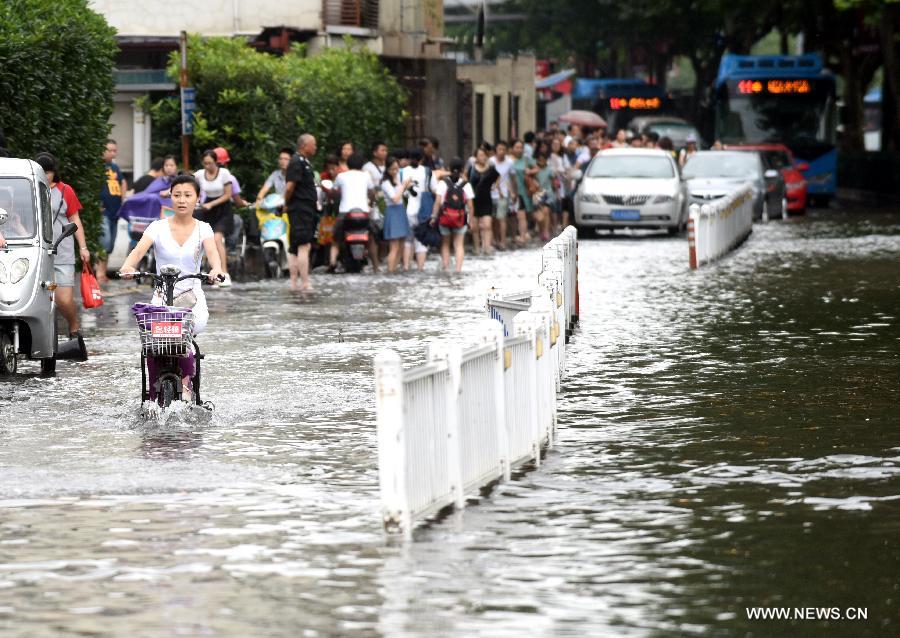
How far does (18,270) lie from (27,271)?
66 mm

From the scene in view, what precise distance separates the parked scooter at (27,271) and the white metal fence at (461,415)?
4.67 meters

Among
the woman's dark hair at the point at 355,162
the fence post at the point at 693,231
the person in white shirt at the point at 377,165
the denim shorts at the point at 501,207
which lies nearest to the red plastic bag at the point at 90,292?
the woman's dark hair at the point at 355,162

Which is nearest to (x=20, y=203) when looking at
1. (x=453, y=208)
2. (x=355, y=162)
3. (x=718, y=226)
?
(x=355, y=162)

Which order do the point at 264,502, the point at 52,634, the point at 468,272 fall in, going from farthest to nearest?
the point at 468,272
the point at 264,502
the point at 52,634

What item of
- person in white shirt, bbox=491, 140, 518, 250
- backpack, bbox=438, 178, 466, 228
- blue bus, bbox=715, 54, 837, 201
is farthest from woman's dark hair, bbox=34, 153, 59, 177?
blue bus, bbox=715, 54, 837, 201

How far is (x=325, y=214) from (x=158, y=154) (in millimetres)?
3291

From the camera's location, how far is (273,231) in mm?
26562

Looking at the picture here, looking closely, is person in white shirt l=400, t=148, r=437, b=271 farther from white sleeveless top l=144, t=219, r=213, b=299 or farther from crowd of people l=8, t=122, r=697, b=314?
white sleeveless top l=144, t=219, r=213, b=299

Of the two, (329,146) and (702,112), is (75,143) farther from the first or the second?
(702,112)

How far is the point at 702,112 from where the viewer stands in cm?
7331

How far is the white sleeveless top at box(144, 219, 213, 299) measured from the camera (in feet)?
43.1

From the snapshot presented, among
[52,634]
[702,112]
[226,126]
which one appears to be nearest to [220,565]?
[52,634]

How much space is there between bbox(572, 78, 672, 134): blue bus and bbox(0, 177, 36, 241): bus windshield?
60.9m

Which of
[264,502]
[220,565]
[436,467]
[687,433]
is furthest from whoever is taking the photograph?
[687,433]
